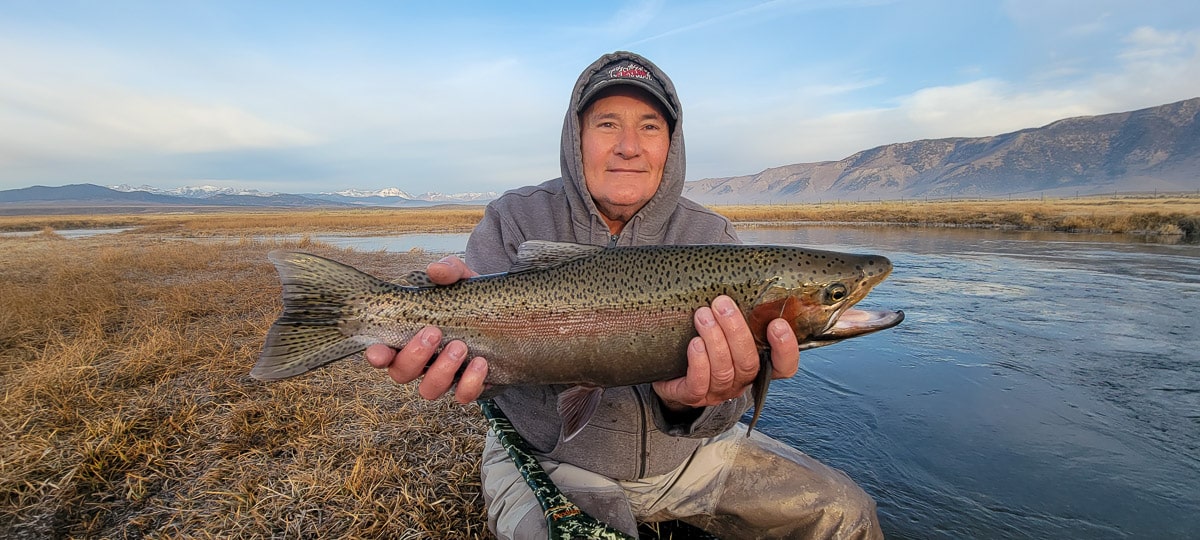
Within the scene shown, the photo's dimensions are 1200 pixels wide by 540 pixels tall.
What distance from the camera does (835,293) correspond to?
2697 millimetres

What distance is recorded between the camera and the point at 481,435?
4.41 meters

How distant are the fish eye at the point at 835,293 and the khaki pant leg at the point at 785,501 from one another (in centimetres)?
121

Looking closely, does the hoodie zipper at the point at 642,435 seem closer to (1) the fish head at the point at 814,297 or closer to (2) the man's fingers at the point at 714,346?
(2) the man's fingers at the point at 714,346

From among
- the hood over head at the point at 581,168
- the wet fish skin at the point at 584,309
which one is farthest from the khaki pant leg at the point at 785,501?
the hood over head at the point at 581,168

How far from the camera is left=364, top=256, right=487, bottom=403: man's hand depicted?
2.64 metres

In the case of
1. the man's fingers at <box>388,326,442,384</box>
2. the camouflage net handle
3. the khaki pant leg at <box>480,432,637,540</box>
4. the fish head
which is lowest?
the khaki pant leg at <box>480,432,637,540</box>

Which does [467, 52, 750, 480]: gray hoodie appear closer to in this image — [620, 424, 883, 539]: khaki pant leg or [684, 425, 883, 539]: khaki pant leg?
[620, 424, 883, 539]: khaki pant leg

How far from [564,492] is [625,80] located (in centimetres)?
256

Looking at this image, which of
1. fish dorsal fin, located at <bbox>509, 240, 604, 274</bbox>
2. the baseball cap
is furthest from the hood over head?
fish dorsal fin, located at <bbox>509, 240, 604, 274</bbox>

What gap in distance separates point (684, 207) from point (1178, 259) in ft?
71.5

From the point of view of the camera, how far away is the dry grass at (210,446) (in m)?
3.25

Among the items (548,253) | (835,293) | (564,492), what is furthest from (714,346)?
(564,492)

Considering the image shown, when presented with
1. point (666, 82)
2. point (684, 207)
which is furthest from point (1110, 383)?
point (666, 82)

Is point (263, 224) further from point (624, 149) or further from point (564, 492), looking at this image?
point (564, 492)
